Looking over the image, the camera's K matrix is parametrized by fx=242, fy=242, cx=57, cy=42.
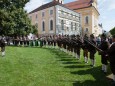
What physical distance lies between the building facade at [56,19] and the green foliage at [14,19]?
26.9 m

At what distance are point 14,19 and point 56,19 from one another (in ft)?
99.2

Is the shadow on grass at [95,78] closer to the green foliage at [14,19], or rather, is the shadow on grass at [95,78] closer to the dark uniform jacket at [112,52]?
the dark uniform jacket at [112,52]

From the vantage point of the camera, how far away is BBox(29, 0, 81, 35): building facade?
7086 centimetres

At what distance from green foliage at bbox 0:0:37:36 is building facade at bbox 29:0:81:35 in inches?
1058

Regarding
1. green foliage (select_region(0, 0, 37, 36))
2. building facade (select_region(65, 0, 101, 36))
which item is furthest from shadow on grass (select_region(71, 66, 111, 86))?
building facade (select_region(65, 0, 101, 36))

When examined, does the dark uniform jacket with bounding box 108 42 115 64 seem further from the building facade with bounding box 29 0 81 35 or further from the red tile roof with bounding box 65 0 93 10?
the red tile roof with bounding box 65 0 93 10

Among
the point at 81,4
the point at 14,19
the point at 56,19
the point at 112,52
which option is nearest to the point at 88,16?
the point at 81,4

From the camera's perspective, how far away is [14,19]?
4091cm

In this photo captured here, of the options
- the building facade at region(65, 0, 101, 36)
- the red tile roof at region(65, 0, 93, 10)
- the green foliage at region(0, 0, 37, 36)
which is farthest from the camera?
the red tile roof at region(65, 0, 93, 10)

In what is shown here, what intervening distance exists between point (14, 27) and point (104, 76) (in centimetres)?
3111

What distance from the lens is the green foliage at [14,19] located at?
39.1 m

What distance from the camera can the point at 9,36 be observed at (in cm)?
4191

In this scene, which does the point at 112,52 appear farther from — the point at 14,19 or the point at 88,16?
the point at 88,16

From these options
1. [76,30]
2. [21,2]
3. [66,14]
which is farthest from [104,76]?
[76,30]
